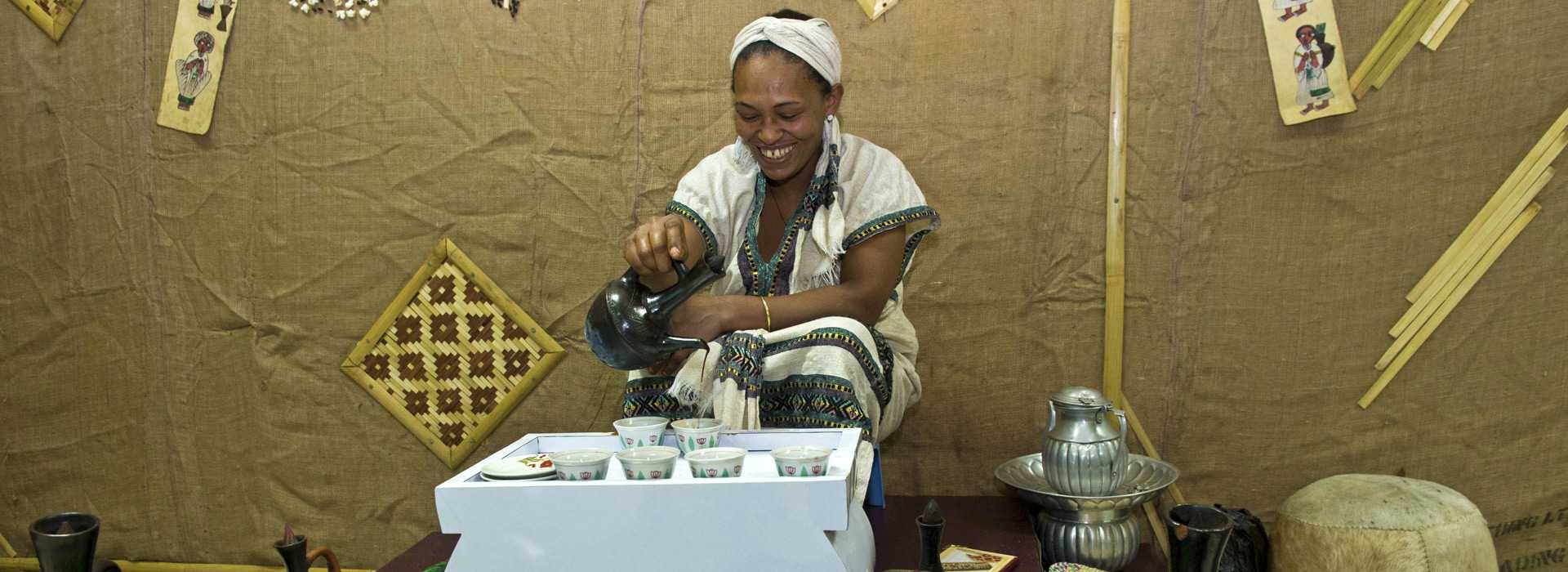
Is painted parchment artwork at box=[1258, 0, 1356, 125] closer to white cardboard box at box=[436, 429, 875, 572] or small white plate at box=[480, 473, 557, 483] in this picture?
white cardboard box at box=[436, 429, 875, 572]

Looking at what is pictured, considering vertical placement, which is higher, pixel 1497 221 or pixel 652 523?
pixel 1497 221

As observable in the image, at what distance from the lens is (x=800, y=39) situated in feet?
6.97

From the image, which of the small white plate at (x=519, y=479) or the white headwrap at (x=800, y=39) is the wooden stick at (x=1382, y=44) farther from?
the small white plate at (x=519, y=479)

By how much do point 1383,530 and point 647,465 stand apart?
1523mm

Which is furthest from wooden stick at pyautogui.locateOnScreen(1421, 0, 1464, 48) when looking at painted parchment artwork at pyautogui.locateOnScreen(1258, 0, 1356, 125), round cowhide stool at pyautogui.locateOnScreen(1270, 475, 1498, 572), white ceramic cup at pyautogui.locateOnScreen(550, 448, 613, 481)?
white ceramic cup at pyautogui.locateOnScreen(550, 448, 613, 481)

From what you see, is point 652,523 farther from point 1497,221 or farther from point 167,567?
point 167,567

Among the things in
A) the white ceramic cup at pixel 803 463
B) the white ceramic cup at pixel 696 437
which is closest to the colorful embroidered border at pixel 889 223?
the white ceramic cup at pixel 696 437

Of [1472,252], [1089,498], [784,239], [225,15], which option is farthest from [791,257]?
[225,15]

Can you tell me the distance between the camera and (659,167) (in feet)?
9.11

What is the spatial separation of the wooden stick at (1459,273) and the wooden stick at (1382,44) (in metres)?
0.44

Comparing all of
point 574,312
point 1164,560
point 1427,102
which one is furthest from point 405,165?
point 1427,102

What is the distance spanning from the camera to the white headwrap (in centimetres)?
212

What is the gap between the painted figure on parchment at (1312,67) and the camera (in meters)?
2.48

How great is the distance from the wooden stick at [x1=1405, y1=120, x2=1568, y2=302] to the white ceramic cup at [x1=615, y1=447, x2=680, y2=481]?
1.95 metres
